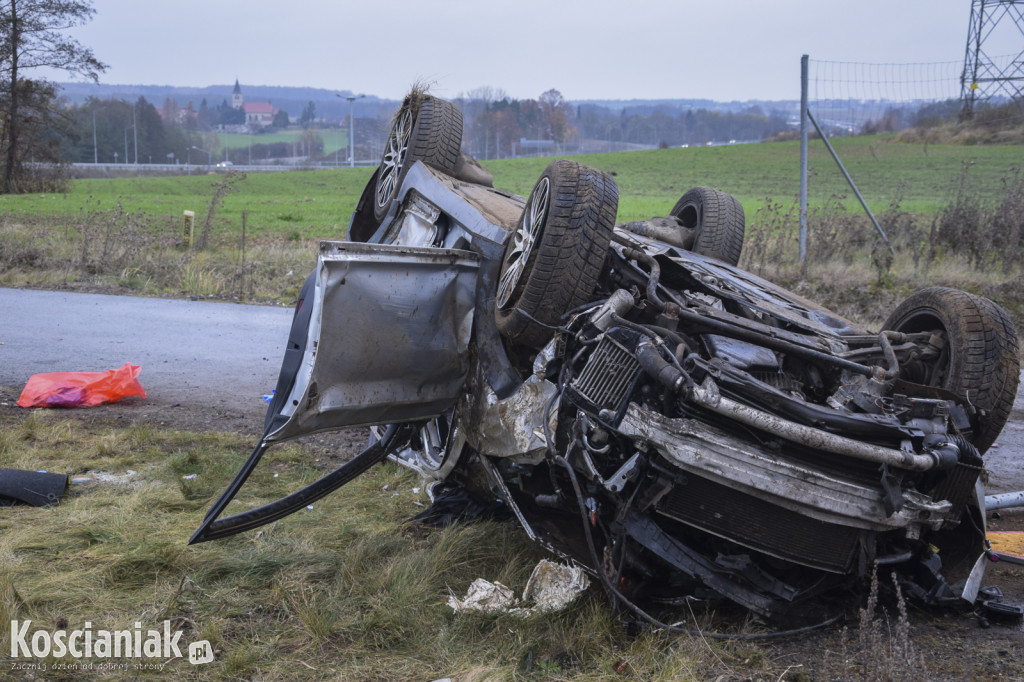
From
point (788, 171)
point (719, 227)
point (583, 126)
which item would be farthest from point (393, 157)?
point (583, 126)

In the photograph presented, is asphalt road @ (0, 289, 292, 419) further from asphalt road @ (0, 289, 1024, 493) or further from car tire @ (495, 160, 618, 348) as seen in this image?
car tire @ (495, 160, 618, 348)

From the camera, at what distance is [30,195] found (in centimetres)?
2250

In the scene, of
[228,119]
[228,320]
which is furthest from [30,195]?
[228,119]

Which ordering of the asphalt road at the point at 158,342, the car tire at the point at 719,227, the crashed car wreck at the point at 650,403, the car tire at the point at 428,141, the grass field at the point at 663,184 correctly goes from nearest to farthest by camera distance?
the crashed car wreck at the point at 650,403
the car tire at the point at 428,141
the car tire at the point at 719,227
the asphalt road at the point at 158,342
the grass field at the point at 663,184

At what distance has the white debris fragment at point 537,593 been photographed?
3.13 metres

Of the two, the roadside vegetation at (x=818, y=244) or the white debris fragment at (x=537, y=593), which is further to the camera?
the roadside vegetation at (x=818, y=244)

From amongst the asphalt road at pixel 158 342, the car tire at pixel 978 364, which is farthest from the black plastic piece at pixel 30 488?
the car tire at pixel 978 364

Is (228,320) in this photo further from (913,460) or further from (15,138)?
(15,138)

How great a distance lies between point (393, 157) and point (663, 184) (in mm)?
26177

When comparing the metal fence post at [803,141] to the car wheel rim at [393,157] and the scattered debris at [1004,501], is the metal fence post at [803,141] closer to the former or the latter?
the car wheel rim at [393,157]

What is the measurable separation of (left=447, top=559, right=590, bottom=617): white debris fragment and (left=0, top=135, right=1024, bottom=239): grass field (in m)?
10.3

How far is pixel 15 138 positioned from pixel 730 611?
24.6 metres

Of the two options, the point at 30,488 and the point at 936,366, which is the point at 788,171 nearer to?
the point at 936,366

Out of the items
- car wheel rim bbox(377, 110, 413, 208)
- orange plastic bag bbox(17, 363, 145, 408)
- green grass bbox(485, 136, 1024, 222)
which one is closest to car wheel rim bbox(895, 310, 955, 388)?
green grass bbox(485, 136, 1024, 222)
